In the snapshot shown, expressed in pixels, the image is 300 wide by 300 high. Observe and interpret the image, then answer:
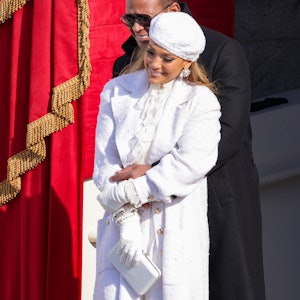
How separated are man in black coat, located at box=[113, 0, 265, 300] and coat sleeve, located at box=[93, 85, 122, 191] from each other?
0.27m

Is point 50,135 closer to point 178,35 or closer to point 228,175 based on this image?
point 228,175

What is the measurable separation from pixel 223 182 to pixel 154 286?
1.43ft

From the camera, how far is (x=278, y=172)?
519 centimetres

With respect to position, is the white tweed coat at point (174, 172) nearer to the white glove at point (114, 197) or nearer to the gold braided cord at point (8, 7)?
the white glove at point (114, 197)

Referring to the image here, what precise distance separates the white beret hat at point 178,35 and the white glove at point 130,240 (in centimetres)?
49

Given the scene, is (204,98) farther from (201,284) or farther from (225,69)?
(201,284)

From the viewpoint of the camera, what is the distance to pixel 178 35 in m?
3.65

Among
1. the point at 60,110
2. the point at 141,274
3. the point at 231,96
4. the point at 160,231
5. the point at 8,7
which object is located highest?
the point at 8,7

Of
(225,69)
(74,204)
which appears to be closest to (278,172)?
(74,204)

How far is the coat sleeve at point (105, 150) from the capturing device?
3.74 meters

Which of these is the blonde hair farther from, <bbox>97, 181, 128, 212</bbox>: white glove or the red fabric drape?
the red fabric drape

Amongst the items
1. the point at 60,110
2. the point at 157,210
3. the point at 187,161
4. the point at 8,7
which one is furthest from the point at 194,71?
the point at 8,7

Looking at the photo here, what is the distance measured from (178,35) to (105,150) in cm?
41

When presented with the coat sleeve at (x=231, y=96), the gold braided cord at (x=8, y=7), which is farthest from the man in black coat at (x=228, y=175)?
the gold braided cord at (x=8, y=7)
